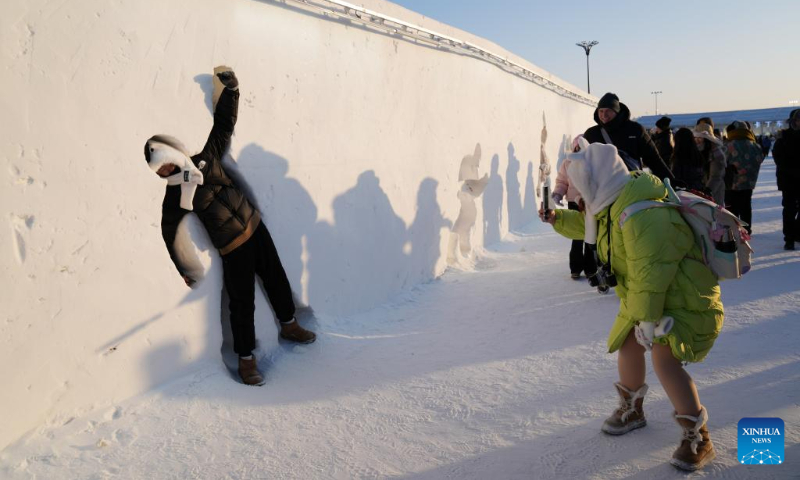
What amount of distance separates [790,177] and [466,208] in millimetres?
3518

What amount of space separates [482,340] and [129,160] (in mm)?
2471

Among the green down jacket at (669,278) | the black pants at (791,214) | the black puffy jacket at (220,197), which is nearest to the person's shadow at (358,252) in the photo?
the black puffy jacket at (220,197)

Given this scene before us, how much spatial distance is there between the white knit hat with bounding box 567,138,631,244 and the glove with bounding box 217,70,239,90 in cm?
202

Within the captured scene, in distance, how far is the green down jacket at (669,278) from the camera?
215 cm

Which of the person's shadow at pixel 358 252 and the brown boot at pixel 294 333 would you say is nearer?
the brown boot at pixel 294 333

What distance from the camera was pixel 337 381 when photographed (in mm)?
3301

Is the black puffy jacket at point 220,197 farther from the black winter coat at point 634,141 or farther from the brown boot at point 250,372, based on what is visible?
the black winter coat at point 634,141

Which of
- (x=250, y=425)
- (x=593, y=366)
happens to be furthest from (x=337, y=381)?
(x=593, y=366)

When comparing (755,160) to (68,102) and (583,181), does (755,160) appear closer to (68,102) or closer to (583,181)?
(583,181)

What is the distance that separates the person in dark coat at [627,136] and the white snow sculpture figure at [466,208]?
1.93 meters

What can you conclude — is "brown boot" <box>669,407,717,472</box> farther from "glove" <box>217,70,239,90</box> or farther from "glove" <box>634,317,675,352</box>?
"glove" <box>217,70,239,90</box>

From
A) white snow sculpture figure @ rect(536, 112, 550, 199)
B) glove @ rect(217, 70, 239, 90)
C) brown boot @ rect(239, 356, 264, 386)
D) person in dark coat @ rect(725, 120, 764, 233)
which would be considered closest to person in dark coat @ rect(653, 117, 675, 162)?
person in dark coat @ rect(725, 120, 764, 233)

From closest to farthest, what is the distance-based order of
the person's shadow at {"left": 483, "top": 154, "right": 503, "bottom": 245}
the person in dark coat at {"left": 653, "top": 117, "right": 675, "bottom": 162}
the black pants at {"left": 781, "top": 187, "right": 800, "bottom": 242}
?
the black pants at {"left": 781, "top": 187, "right": 800, "bottom": 242} < the person in dark coat at {"left": 653, "top": 117, "right": 675, "bottom": 162} < the person's shadow at {"left": 483, "top": 154, "right": 503, "bottom": 245}

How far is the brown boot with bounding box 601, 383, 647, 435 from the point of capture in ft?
8.15
